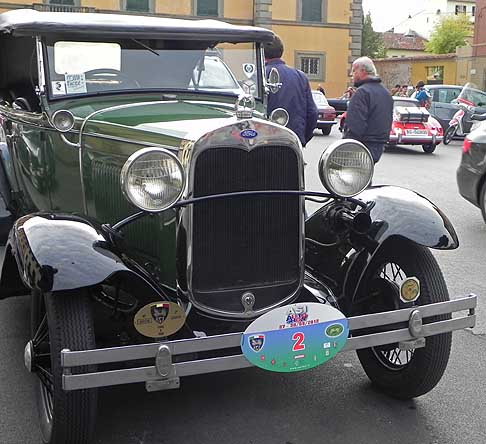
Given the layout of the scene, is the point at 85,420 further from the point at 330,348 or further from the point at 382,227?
the point at 382,227

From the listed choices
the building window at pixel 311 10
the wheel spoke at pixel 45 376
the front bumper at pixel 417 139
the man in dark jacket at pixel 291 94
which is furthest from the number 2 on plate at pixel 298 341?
the building window at pixel 311 10

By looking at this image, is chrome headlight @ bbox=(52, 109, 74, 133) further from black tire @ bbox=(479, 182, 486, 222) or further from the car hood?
black tire @ bbox=(479, 182, 486, 222)

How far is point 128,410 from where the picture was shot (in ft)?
11.3

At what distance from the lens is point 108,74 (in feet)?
13.6

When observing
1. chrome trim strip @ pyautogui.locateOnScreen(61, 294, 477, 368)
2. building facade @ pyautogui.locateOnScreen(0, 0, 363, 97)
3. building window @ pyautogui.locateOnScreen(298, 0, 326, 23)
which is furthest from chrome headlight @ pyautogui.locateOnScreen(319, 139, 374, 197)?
building window @ pyautogui.locateOnScreen(298, 0, 326, 23)

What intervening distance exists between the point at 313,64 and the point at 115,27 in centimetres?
3243

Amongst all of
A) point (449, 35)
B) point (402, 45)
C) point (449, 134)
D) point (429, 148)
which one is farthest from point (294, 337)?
point (402, 45)

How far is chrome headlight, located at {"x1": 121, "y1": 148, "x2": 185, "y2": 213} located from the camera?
288cm

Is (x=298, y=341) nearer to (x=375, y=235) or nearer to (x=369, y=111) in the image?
(x=375, y=235)

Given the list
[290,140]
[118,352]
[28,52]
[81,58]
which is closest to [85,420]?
[118,352]

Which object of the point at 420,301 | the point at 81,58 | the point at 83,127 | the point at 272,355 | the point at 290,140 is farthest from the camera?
the point at 81,58

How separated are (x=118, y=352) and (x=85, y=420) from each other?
0.40 m

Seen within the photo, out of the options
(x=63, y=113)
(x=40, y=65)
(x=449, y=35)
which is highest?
(x=449, y=35)

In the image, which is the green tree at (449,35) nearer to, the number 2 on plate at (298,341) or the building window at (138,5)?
the building window at (138,5)
